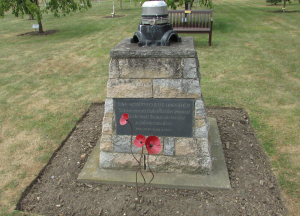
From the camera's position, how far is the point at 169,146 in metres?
3.27

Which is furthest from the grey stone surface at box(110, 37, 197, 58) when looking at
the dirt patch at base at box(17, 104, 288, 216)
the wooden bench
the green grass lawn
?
the wooden bench

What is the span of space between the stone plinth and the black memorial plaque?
1cm

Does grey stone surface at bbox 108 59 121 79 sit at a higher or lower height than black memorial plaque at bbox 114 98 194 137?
higher

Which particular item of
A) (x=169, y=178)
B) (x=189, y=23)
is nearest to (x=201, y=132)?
(x=169, y=178)

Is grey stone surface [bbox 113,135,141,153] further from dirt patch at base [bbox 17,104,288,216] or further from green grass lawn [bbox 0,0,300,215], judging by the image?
green grass lawn [bbox 0,0,300,215]

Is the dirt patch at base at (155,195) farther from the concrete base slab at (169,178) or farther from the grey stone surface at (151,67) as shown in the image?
the grey stone surface at (151,67)

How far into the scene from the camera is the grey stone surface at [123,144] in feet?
10.9

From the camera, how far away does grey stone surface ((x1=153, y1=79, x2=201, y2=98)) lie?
3.01 meters

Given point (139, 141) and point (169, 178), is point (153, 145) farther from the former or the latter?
→ point (169, 178)

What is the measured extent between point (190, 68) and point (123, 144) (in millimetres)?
1250

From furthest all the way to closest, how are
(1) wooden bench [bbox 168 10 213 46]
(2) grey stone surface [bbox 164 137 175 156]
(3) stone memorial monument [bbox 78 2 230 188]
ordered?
(1) wooden bench [bbox 168 10 213 46], (2) grey stone surface [bbox 164 137 175 156], (3) stone memorial monument [bbox 78 2 230 188]

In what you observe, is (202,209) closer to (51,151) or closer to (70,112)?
(51,151)

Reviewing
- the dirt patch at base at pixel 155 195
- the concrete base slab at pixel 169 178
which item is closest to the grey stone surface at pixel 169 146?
the concrete base slab at pixel 169 178

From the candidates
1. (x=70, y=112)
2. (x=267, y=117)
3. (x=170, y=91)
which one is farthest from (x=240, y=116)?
(x=70, y=112)
